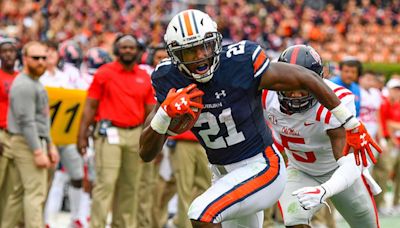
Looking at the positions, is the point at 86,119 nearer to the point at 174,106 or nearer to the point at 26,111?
the point at 26,111

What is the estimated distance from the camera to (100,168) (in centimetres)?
812

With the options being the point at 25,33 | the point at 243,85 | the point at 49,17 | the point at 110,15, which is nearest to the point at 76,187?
the point at 243,85

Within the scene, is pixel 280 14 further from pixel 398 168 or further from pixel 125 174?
pixel 125 174

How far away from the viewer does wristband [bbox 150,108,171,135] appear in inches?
194

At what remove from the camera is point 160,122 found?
4.98m

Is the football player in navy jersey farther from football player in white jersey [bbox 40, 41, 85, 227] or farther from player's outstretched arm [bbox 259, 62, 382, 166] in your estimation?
football player in white jersey [bbox 40, 41, 85, 227]

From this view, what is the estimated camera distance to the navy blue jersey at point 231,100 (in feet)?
16.8

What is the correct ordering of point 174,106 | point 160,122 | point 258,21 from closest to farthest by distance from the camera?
point 174,106
point 160,122
point 258,21

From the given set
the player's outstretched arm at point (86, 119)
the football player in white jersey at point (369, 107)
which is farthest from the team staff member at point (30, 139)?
the football player in white jersey at point (369, 107)

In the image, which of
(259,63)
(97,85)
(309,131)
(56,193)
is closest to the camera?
(259,63)

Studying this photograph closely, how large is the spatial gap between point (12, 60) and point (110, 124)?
101cm

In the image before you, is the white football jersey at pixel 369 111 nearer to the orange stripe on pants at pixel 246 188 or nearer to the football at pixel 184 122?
the orange stripe on pants at pixel 246 188

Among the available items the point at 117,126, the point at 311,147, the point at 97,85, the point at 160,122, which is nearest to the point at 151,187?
Result: the point at 117,126

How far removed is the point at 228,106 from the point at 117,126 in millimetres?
3216
